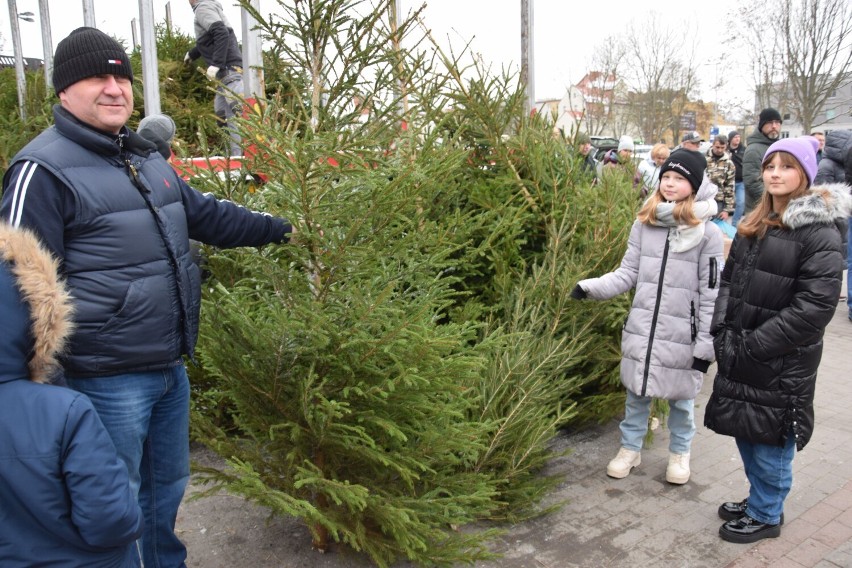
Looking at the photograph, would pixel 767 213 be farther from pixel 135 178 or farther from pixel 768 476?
pixel 135 178

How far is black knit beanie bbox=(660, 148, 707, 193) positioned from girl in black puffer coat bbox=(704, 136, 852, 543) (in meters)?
0.47

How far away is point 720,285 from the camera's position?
11.7 ft

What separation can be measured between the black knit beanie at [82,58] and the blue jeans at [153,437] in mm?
1001

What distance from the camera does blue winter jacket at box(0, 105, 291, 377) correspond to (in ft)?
6.90

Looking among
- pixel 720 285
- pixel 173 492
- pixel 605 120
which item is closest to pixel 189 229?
pixel 173 492

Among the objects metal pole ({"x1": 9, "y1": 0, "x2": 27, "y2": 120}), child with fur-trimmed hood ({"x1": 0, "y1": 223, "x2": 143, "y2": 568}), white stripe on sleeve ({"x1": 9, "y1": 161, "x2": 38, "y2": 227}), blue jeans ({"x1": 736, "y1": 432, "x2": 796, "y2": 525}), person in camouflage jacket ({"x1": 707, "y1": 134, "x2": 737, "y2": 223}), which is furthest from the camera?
Result: person in camouflage jacket ({"x1": 707, "y1": 134, "x2": 737, "y2": 223})

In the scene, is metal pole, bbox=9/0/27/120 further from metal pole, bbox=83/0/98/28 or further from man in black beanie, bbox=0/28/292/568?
man in black beanie, bbox=0/28/292/568

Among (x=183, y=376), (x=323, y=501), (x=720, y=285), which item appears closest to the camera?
(x=183, y=376)

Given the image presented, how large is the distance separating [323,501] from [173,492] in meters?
0.63

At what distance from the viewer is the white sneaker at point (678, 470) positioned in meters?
3.98

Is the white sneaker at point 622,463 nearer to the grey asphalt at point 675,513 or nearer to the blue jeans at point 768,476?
the grey asphalt at point 675,513

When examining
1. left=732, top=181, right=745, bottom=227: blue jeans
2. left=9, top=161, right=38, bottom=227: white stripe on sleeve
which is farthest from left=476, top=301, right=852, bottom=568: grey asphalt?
left=732, top=181, right=745, bottom=227: blue jeans

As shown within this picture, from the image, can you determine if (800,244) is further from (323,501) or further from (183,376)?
Answer: (183,376)

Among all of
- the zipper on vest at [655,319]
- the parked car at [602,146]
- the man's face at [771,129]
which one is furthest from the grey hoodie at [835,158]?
the zipper on vest at [655,319]
